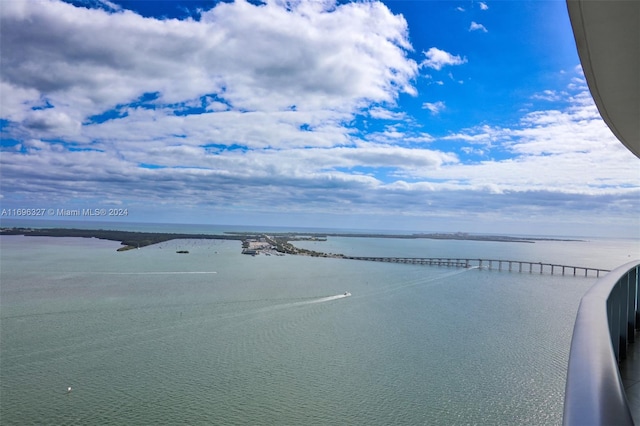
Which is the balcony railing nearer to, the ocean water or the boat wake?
the ocean water

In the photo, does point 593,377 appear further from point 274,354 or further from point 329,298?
point 329,298

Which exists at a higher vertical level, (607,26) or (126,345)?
(607,26)

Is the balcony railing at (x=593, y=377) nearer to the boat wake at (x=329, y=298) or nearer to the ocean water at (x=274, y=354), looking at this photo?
the ocean water at (x=274, y=354)

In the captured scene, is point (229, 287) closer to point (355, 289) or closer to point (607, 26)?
point (355, 289)

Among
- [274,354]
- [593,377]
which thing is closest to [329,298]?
[274,354]

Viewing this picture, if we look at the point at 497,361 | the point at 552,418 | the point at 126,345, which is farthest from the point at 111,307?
the point at 552,418

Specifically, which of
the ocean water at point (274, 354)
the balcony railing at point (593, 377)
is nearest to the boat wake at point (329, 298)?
the ocean water at point (274, 354)

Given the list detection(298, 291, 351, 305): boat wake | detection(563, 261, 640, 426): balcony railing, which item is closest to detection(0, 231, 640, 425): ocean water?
detection(298, 291, 351, 305): boat wake

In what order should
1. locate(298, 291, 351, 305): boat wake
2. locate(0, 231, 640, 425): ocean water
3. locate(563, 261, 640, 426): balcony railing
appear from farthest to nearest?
locate(298, 291, 351, 305): boat wake → locate(0, 231, 640, 425): ocean water → locate(563, 261, 640, 426): balcony railing

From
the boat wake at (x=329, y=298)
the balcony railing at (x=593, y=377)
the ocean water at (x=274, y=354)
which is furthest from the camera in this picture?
the boat wake at (x=329, y=298)
